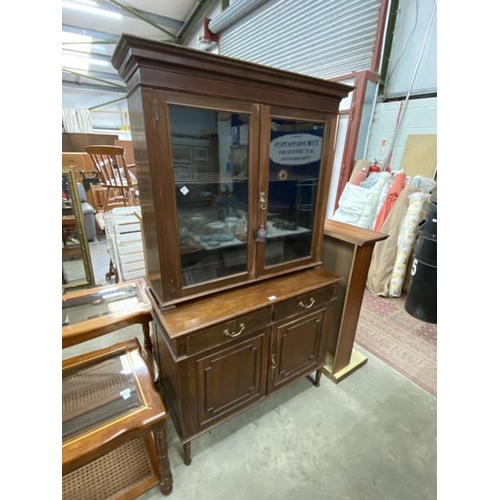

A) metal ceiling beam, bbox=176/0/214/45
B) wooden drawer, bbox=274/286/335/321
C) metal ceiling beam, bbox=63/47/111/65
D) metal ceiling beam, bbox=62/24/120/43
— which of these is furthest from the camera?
metal ceiling beam, bbox=63/47/111/65

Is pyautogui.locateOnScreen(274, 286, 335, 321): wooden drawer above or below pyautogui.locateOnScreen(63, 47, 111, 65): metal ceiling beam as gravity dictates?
below

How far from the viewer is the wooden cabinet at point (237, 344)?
1132 mm

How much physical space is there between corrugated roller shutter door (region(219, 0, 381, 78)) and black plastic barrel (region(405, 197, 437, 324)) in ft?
5.28

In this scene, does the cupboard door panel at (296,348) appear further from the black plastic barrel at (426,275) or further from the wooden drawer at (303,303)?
the black plastic barrel at (426,275)

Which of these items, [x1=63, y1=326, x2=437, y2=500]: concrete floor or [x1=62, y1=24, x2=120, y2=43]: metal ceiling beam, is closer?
[x1=63, y1=326, x2=437, y2=500]: concrete floor

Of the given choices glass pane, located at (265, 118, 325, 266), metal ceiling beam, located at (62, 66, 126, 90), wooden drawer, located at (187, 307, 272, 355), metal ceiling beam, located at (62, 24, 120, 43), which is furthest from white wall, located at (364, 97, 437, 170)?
metal ceiling beam, located at (62, 66, 126, 90)

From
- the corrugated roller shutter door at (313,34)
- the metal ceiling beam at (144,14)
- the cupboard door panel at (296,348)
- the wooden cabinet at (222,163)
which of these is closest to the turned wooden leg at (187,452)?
the cupboard door panel at (296,348)

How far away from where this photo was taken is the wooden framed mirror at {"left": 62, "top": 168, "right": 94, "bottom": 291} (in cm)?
246

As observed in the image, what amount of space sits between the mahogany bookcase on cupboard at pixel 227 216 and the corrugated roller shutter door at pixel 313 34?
1.73 meters

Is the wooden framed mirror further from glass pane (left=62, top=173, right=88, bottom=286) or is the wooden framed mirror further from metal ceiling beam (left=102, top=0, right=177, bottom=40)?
metal ceiling beam (left=102, top=0, right=177, bottom=40)

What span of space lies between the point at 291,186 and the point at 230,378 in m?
1.05

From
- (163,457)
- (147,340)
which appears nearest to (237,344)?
(163,457)

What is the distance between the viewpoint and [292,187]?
143 centimetres

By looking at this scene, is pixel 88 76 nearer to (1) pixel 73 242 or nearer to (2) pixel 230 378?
(1) pixel 73 242
